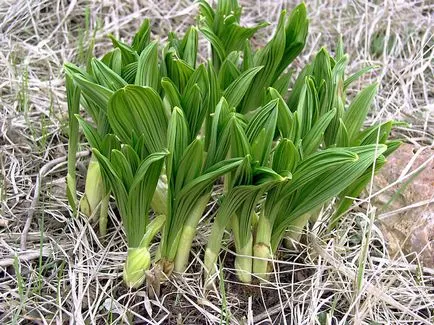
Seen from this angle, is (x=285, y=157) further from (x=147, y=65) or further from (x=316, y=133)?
(x=147, y=65)

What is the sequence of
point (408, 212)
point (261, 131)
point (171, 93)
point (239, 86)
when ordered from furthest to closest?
point (408, 212), point (239, 86), point (171, 93), point (261, 131)

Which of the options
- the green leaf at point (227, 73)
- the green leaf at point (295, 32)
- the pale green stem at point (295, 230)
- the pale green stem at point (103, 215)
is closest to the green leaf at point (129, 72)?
the green leaf at point (227, 73)

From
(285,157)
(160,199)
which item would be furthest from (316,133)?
(160,199)

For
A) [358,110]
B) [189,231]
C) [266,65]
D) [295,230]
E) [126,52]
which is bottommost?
[295,230]

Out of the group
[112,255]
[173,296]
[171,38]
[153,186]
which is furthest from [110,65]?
[173,296]

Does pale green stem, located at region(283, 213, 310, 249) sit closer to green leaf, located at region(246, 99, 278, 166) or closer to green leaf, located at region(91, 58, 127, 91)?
green leaf, located at region(246, 99, 278, 166)

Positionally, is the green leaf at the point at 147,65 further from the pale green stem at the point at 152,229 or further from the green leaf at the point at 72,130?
the pale green stem at the point at 152,229

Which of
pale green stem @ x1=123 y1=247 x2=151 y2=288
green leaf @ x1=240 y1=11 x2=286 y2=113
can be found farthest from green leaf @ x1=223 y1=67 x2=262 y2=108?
pale green stem @ x1=123 y1=247 x2=151 y2=288
